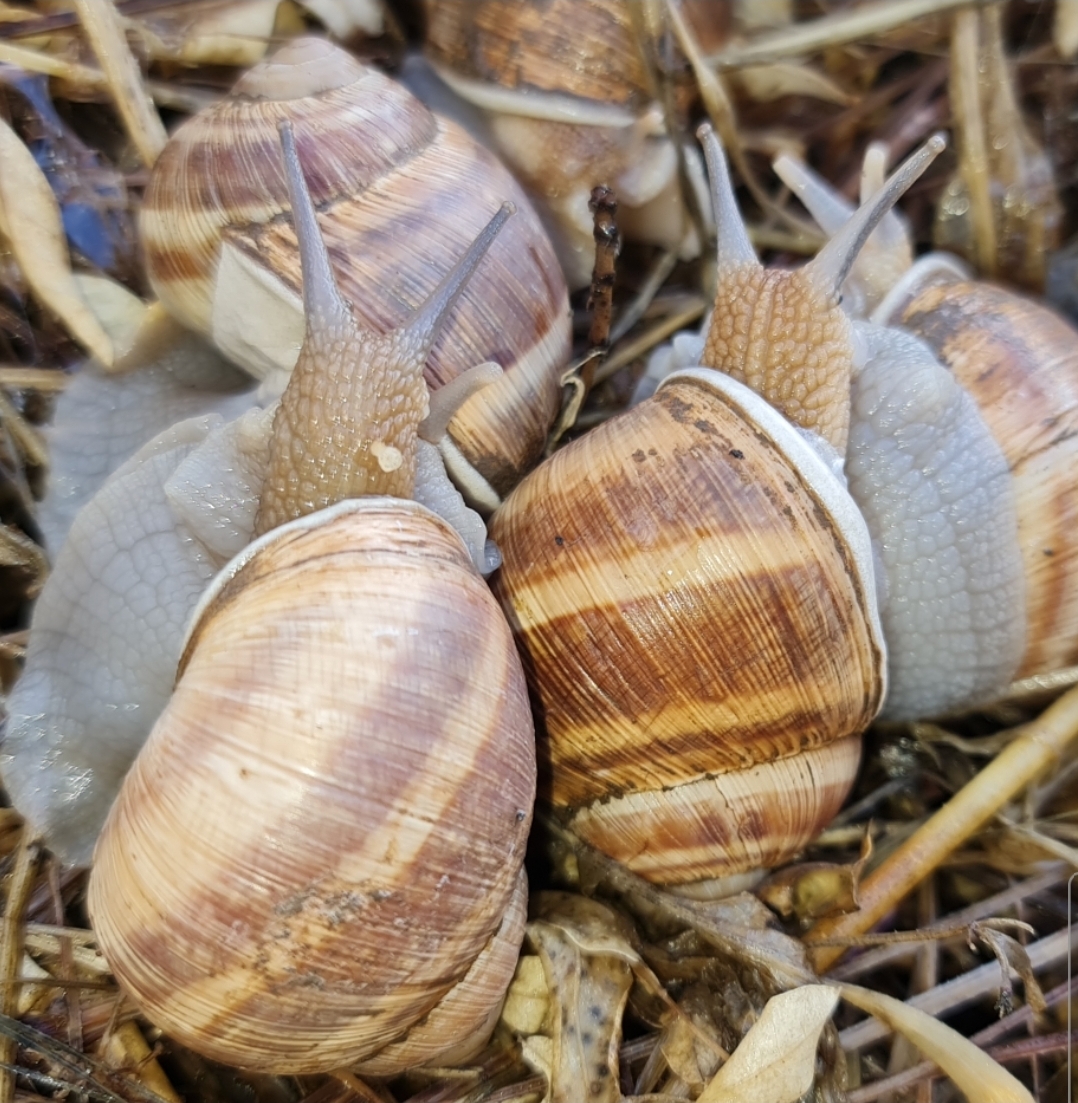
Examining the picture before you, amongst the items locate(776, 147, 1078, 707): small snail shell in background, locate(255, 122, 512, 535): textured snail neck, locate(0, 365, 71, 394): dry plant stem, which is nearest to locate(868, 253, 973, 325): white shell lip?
locate(776, 147, 1078, 707): small snail shell in background

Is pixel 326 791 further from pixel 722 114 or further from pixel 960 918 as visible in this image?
pixel 722 114

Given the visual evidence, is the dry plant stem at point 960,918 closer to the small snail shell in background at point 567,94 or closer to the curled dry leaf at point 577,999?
the curled dry leaf at point 577,999

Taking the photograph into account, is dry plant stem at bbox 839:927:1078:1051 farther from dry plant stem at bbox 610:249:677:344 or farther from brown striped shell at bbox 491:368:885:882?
dry plant stem at bbox 610:249:677:344

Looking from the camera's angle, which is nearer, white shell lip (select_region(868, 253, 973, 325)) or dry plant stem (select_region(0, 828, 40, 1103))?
dry plant stem (select_region(0, 828, 40, 1103))

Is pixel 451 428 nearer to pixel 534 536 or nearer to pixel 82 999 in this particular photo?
pixel 534 536

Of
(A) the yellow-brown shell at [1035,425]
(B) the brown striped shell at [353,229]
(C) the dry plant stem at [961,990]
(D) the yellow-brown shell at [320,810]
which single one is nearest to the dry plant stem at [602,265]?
(B) the brown striped shell at [353,229]

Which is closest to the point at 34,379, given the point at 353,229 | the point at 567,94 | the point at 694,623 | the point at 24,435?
the point at 24,435

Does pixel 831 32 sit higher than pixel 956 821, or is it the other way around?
pixel 831 32
